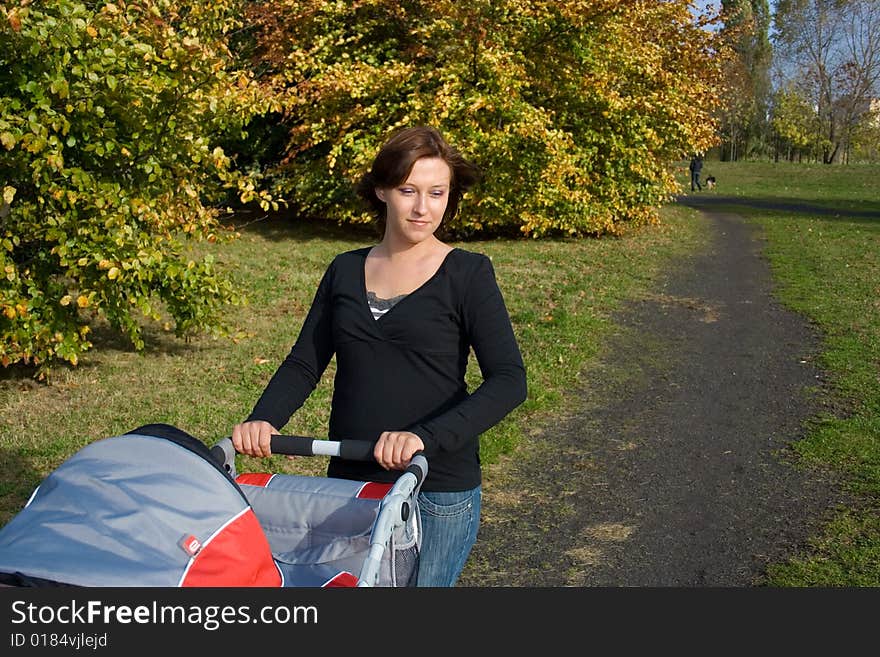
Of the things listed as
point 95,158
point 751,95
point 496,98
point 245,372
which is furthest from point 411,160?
point 751,95

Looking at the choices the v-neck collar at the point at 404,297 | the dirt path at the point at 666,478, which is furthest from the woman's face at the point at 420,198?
the dirt path at the point at 666,478

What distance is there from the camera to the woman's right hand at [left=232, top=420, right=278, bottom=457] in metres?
2.67

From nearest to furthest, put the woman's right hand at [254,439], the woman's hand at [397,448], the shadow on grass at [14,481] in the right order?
the woman's hand at [397,448], the woman's right hand at [254,439], the shadow on grass at [14,481]

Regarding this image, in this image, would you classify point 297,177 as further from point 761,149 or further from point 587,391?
point 761,149

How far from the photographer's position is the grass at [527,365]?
6.02 m

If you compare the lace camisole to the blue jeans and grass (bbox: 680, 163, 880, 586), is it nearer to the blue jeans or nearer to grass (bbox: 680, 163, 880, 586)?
the blue jeans

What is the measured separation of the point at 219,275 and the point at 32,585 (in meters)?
6.65

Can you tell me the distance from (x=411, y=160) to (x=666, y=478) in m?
4.15

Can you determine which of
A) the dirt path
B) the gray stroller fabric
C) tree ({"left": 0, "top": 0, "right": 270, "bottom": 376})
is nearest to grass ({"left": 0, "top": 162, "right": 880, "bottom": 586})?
the dirt path

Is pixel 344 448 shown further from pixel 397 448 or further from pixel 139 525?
pixel 139 525

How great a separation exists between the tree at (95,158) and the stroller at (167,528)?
4686mm

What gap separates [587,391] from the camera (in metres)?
8.29

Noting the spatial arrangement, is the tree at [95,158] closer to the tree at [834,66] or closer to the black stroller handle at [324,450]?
the black stroller handle at [324,450]

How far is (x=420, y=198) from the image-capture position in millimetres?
2697
